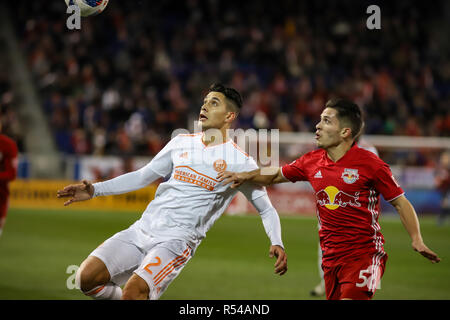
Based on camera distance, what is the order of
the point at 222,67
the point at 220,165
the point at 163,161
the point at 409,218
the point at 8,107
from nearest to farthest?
the point at 409,218 → the point at 220,165 → the point at 163,161 → the point at 8,107 → the point at 222,67

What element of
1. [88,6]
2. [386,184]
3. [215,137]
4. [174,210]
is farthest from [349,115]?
[88,6]

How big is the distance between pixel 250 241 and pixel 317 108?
1065cm

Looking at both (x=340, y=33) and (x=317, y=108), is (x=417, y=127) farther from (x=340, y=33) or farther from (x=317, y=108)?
(x=340, y=33)

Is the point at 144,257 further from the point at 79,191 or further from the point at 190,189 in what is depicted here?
the point at 79,191

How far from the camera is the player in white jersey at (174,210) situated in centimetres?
503

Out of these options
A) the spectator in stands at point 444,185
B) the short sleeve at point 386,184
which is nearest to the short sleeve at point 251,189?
the short sleeve at point 386,184

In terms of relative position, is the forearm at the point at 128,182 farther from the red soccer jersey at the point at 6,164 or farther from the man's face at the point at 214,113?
the red soccer jersey at the point at 6,164

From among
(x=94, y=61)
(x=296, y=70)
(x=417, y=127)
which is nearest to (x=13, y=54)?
(x=94, y=61)

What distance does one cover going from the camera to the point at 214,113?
5.63 m

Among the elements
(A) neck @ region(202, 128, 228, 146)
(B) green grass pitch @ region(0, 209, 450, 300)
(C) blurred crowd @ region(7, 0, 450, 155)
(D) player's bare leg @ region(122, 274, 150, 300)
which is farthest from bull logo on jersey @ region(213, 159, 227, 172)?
(C) blurred crowd @ region(7, 0, 450, 155)

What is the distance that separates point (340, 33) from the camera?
27281mm

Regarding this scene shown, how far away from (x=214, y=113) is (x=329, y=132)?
105 centimetres

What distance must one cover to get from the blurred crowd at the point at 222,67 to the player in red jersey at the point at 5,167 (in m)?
11.4

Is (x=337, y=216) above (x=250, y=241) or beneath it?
above
